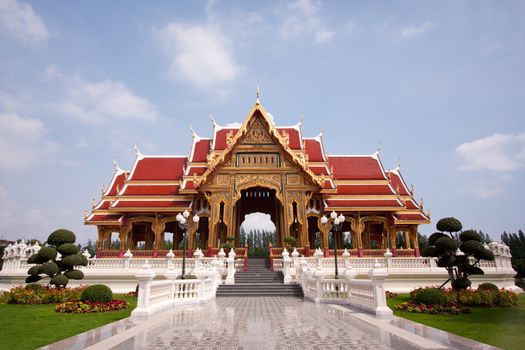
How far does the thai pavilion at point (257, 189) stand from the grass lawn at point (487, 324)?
9.90 metres

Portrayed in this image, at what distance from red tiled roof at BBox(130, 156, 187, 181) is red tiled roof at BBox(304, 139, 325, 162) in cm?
926

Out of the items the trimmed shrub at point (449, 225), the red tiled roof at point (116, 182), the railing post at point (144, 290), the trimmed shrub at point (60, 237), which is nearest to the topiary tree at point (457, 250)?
the trimmed shrub at point (449, 225)

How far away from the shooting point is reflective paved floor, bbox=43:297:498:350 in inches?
189

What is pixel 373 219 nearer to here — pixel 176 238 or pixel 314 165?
pixel 314 165

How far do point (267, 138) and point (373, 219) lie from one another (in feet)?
27.9

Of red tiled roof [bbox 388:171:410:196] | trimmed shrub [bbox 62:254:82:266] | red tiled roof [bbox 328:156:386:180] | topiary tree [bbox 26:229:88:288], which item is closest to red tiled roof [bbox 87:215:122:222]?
topiary tree [bbox 26:229:88:288]

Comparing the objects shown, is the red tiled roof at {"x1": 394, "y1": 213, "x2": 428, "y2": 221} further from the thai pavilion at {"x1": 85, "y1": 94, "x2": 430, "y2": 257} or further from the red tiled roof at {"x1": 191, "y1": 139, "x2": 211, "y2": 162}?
the red tiled roof at {"x1": 191, "y1": 139, "x2": 211, "y2": 162}

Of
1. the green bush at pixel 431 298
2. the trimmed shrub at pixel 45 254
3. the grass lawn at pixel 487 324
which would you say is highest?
the trimmed shrub at pixel 45 254

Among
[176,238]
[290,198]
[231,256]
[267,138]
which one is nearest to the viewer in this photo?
[231,256]

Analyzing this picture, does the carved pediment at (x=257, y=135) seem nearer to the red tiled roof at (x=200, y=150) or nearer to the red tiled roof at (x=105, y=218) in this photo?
the red tiled roof at (x=200, y=150)

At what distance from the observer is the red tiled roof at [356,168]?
78.1ft

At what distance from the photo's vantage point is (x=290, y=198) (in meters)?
21.2

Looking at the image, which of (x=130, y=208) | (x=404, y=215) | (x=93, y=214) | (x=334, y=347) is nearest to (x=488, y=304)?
(x=334, y=347)

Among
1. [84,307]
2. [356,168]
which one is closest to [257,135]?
[356,168]
